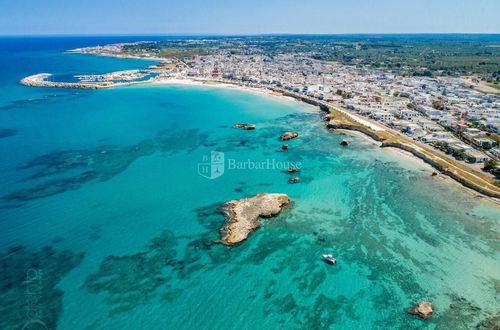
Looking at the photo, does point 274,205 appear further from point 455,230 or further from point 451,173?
point 451,173

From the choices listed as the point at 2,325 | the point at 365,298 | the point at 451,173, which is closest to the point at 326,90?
the point at 451,173

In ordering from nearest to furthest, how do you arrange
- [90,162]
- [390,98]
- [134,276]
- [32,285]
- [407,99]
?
[32,285], [134,276], [90,162], [407,99], [390,98]

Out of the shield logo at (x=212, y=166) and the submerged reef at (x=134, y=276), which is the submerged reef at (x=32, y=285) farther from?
the shield logo at (x=212, y=166)

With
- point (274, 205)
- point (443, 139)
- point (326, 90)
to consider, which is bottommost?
point (274, 205)

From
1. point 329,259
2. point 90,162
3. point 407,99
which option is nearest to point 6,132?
point 90,162

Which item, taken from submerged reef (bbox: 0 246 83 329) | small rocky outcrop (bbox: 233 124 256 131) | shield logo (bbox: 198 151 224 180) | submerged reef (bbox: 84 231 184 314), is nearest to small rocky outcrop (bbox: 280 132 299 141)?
small rocky outcrop (bbox: 233 124 256 131)

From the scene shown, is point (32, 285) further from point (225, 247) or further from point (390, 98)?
point (390, 98)
